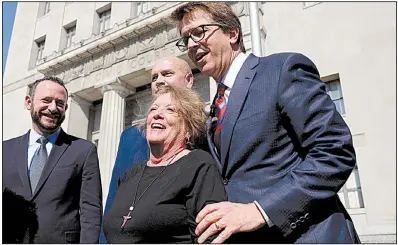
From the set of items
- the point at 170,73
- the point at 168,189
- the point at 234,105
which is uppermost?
the point at 170,73

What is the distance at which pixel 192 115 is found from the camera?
80.0 inches

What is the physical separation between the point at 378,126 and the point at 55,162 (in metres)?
8.78

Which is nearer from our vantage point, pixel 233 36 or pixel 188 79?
pixel 233 36

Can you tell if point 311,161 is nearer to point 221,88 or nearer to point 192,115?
point 221,88

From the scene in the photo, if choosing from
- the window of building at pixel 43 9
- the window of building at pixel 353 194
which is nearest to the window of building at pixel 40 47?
the window of building at pixel 43 9

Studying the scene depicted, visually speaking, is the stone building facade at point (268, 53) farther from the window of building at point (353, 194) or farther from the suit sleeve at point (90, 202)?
the suit sleeve at point (90, 202)

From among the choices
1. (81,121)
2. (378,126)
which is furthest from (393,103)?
(81,121)

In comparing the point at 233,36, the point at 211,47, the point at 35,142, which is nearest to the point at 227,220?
the point at 211,47

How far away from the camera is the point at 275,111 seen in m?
1.49

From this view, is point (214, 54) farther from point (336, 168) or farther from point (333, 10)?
point (333, 10)

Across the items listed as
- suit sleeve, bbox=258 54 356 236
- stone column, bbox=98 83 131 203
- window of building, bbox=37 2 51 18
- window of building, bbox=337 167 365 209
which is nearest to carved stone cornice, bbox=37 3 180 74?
stone column, bbox=98 83 131 203

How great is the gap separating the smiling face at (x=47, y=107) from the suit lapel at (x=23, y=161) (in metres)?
0.15

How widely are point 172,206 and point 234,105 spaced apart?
57 cm

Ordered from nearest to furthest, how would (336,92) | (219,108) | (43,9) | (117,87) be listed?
1. (219,108)
2. (336,92)
3. (117,87)
4. (43,9)
